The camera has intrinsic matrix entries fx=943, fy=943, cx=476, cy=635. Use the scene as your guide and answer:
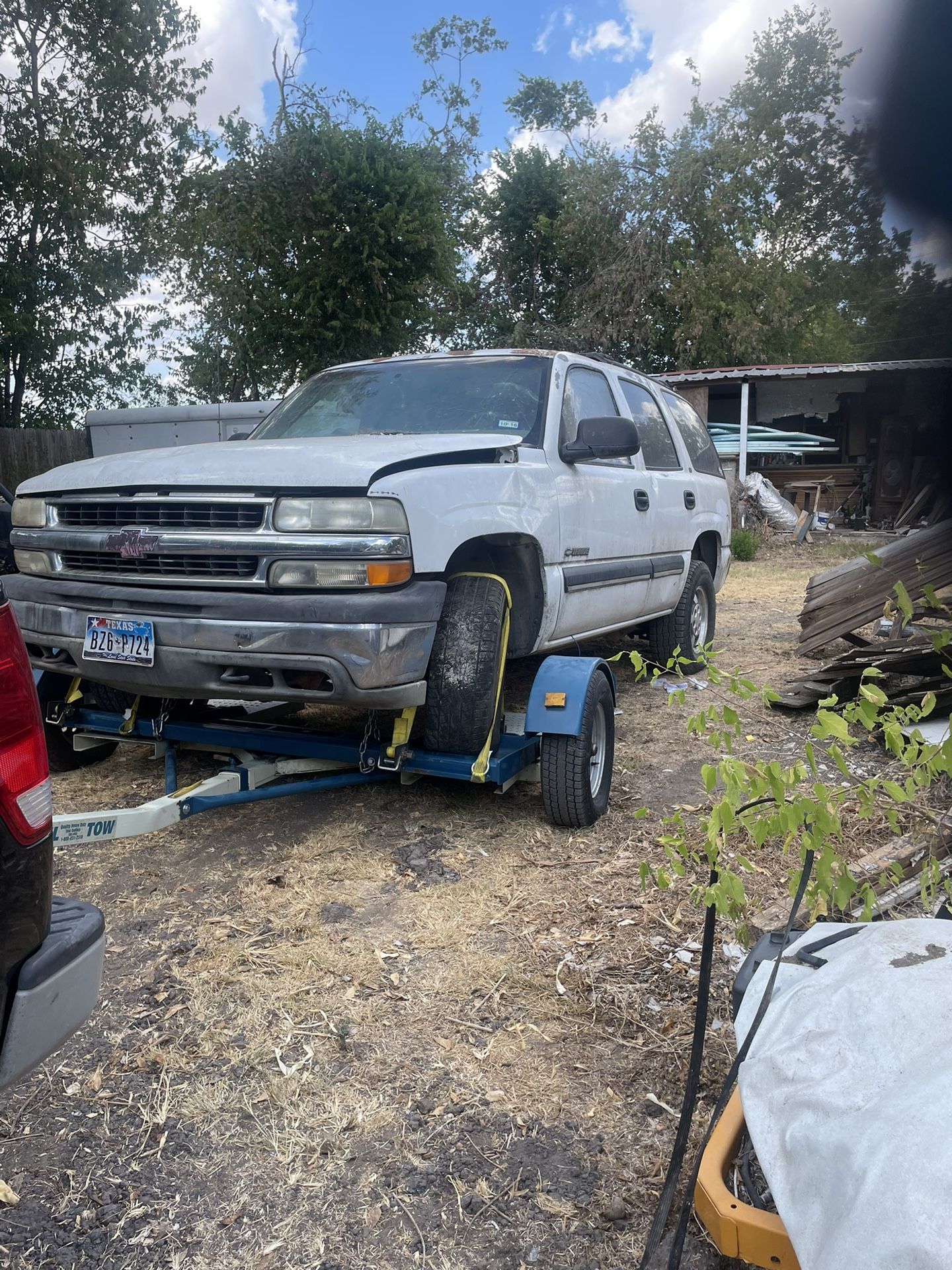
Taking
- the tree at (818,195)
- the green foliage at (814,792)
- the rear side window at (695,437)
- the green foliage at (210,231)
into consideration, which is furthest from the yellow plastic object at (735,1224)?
the green foliage at (210,231)

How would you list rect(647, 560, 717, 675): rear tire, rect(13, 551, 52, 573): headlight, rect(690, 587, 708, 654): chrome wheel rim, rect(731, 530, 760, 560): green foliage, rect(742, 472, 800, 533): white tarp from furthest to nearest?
rect(742, 472, 800, 533): white tarp, rect(731, 530, 760, 560): green foliage, rect(690, 587, 708, 654): chrome wheel rim, rect(647, 560, 717, 675): rear tire, rect(13, 551, 52, 573): headlight

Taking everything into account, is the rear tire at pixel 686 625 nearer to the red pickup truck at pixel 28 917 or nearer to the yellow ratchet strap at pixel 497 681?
the yellow ratchet strap at pixel 497 681

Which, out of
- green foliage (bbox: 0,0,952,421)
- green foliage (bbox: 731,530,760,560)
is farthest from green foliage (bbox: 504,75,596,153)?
green foliage (bbox: 731,530,760,560)

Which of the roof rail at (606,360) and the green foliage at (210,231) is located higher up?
the green foliage at (210,231)

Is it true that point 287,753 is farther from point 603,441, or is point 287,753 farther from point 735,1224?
point 735,1224

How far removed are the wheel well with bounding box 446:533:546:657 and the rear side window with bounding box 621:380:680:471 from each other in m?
1.84

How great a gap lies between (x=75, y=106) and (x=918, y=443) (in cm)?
2281

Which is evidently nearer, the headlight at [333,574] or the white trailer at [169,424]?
the headlight at [333,574]

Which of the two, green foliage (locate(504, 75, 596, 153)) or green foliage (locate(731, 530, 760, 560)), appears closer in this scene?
green foliage (locate(731, 530, 760, 560))

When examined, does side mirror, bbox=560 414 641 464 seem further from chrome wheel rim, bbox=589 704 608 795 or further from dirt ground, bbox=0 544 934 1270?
dirt ground, bbox=0 544 934 1270

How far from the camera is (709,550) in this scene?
6.94 meters

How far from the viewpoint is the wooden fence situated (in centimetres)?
1592

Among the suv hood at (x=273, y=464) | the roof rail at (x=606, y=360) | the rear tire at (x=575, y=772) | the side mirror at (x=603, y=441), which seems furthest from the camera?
the roof rail at (x=606, y=360)

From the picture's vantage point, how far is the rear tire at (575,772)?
3.58 meters
